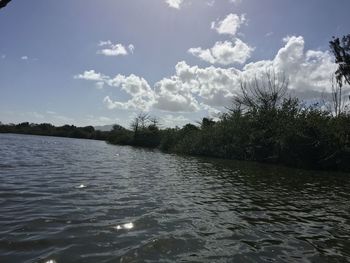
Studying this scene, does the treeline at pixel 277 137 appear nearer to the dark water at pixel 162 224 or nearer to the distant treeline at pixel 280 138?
the distant treeline at pixel 280 138

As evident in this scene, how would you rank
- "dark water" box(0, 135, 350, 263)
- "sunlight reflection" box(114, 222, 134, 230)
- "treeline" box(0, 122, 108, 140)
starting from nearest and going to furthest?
"dark water" box(0, 135, 350, 263), "sunlight reflection" box(114, 222, 134, 230), "treeline" box(0, 122, 108, 140)

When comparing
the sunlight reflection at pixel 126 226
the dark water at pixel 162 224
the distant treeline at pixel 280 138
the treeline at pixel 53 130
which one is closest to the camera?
the dark water at pixel 162 224

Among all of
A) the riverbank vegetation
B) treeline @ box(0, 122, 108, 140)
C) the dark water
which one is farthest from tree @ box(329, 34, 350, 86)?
treeline @ box(0, 122, 108, 140)

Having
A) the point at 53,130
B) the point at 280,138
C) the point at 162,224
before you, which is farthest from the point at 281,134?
the point at 53,130

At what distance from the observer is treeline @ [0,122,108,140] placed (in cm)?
14062

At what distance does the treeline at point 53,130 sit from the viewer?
14062cm

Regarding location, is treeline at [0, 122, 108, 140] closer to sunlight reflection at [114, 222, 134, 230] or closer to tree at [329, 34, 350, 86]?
tree at [329, 34, 350, 86]

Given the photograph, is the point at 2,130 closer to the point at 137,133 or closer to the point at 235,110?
the point at 137,133

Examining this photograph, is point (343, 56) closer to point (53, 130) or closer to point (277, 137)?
point (277, 137)

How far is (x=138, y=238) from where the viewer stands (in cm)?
810

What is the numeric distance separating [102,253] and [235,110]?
1847 inches

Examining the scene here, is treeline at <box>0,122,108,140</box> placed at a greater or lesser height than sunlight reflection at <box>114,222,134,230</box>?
greater

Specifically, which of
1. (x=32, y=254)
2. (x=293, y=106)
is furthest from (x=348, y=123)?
(x=32, y=254)

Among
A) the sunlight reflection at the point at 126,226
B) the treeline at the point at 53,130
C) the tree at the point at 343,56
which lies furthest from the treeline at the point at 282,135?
the treeline at the point at 53,130
